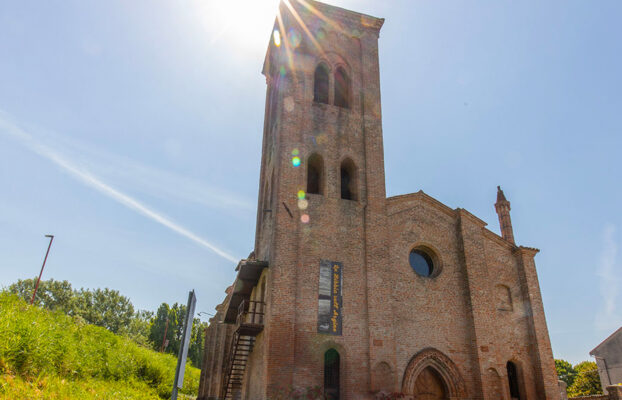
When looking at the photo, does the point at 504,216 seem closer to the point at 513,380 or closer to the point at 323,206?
the point at 513,380

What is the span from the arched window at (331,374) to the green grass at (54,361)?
6.65 m

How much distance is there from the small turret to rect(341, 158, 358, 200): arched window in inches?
344

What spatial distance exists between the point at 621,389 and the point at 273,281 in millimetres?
13898

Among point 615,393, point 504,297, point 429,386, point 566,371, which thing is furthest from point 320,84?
point 566,371

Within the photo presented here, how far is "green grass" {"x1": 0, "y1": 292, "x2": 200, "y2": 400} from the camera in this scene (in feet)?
33.5

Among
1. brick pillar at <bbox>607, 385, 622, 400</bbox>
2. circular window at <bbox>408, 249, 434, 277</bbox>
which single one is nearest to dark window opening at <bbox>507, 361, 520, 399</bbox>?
brick pillar at <bbox>607, 385, 622, 400</bbox>

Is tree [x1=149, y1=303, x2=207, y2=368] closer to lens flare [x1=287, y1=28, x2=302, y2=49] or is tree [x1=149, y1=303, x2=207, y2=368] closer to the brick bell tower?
the brick bell tower

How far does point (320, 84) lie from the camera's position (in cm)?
1961

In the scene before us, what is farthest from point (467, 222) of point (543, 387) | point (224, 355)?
point (224, 355)

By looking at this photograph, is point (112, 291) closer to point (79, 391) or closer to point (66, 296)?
point (66, 296)

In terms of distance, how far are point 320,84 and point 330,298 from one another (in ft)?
32.7

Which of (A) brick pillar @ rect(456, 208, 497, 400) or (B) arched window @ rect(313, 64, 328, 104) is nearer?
(A) brick pillar @ rect(456, 208, 497, 400)

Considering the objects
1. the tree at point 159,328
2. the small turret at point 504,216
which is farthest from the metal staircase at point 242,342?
the tree at point 159,328

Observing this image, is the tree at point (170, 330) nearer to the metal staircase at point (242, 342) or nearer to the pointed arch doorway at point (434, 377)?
the metal staircase at point (242, 342)
